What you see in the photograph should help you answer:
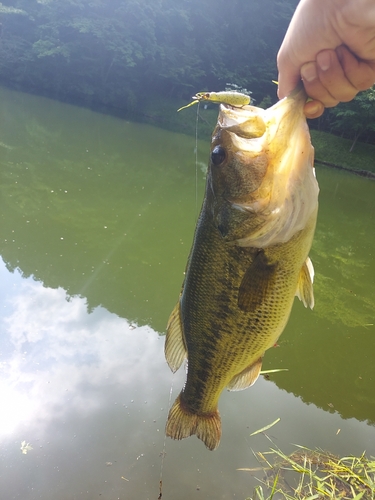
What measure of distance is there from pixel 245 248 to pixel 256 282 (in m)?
0.14

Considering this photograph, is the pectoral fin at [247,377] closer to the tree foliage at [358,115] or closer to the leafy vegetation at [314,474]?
the leafy vegetation at [314,474]

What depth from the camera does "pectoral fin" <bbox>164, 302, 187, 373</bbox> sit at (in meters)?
1.86

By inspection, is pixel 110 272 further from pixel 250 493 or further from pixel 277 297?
pixel 277 297

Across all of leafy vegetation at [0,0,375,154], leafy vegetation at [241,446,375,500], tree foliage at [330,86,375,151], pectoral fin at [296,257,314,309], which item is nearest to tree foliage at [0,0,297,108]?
leafy vegetation at [0,0,375,154]

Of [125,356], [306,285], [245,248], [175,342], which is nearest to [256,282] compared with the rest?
[245,248]

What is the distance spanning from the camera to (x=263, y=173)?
1.42m

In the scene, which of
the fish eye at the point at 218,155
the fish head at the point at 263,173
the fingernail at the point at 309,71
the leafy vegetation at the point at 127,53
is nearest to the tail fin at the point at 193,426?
the fish head at the point at 263,173

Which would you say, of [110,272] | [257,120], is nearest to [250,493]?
[257,120]

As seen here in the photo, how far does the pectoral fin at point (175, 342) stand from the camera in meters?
1.86

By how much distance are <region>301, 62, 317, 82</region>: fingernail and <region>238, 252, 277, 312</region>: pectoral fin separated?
631 mm

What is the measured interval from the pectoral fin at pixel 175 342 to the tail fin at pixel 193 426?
0.93 ft

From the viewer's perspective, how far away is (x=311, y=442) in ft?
12.1

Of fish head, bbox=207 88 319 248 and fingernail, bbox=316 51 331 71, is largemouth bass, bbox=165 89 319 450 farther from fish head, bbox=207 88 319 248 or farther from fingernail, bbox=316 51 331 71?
fingernail, bbox=316 51 331 71

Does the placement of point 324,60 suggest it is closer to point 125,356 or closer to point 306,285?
point 306,285
